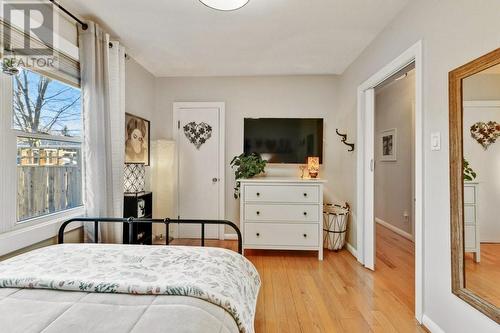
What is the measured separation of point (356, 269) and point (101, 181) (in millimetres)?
Result: 2802

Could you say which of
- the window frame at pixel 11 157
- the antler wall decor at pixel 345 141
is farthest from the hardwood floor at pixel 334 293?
the window frame at pixel 11 157

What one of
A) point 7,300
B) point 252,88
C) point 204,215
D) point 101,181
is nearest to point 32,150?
point 101,181

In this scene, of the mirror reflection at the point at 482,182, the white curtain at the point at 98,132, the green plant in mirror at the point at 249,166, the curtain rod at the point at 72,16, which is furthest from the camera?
the green plant in mirror at the point at 249,166

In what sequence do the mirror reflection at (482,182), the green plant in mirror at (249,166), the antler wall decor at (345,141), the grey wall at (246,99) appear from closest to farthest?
1. the mirror reflection at (482,182)
2. the antler wall decor at (345,141)
3. the green plant in mirror at (249,166)
4. the grey wall at (246,99)

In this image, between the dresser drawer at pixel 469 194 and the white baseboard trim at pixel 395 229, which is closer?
the dresser drawer at pixel 469 194

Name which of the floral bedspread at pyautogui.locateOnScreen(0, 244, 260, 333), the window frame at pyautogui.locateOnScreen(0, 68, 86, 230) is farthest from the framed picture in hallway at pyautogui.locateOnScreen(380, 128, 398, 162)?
the window frame at pyautogui.locateOnScreen(0, 68, 86, 230)

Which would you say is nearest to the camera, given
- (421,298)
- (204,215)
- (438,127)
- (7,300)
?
(7,300)

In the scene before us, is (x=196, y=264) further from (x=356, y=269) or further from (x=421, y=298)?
(x=356, y=269)

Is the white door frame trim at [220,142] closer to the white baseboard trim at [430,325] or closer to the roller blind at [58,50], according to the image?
the roller blind at [58,50]

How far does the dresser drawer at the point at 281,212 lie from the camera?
10.8ft

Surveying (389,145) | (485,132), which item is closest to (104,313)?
(485,132)

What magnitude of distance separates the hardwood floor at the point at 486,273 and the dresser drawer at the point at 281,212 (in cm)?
181

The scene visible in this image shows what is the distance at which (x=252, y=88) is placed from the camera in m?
4.04

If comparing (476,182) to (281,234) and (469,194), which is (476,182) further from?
(281,234)
